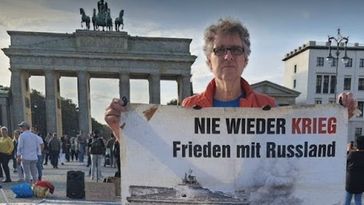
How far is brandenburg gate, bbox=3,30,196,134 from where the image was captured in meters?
45.4

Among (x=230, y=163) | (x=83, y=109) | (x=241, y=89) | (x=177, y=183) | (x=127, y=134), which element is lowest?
(x=83, y=109)

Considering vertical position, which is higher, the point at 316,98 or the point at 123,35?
the point at 123,35

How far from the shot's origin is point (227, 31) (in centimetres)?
249

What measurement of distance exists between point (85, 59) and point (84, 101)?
20.9ft

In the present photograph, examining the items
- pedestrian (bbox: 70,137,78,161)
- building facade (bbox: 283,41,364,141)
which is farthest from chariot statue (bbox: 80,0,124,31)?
building facade (bbox: 283,41,364,141)

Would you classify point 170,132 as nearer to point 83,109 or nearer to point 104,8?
point 83,109

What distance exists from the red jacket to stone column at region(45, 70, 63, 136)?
1818 inches

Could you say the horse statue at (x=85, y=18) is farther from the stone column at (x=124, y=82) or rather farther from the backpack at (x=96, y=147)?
the backpack at (x=96, y=147)

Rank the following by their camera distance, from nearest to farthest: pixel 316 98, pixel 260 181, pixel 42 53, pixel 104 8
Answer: pixel 260 181 → pixel 42 53 → pixel 104 8 → pixel 316 98

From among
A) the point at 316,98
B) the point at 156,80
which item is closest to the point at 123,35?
the point at 156,80

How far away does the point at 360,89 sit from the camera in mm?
61938

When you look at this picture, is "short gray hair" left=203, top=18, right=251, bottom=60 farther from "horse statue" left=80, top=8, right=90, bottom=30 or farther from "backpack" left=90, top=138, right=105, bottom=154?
"horse statue" left=80, top=8, right=90, bottom=30

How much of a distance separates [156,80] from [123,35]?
8194 mm

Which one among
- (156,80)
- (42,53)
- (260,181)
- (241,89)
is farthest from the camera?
(156,80)
